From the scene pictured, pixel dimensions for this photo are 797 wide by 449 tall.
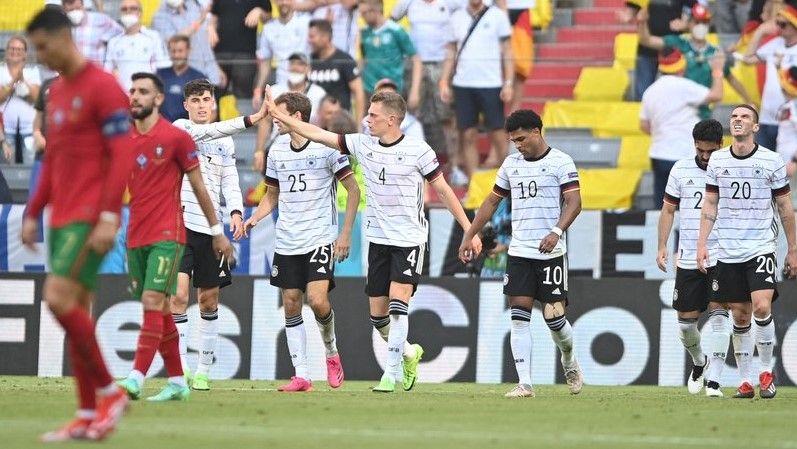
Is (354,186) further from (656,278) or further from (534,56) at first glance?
(534,56)

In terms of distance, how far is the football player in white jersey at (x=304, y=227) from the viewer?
45.8 feet

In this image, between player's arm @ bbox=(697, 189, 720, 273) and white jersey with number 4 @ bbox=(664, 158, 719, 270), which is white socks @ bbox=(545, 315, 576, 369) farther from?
white jersey with number 4 @ bbox=(664, 158, 719, 270)

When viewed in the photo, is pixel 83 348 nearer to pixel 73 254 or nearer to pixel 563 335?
pixel 73 254

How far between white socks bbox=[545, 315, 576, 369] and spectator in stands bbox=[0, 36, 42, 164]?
829 cm

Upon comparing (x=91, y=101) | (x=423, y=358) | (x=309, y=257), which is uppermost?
(x=91, y=101)

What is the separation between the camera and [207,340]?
46.8 feet

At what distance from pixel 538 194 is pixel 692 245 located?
1952 millimetres

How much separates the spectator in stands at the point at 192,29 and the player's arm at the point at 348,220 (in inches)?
250

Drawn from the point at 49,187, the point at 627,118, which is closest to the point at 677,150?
the point at 627,118

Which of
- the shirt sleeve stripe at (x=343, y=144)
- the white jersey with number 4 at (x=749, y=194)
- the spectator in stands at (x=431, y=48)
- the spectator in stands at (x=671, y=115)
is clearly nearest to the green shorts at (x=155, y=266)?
the shirt sleeve stripe at (x=343, y=144)

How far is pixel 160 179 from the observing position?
11.5 m

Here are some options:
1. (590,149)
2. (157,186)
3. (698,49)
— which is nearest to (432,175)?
(157,186)

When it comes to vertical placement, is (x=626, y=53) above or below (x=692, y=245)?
above

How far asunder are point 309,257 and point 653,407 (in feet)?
11.6
